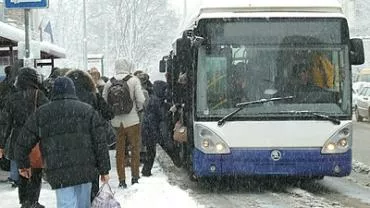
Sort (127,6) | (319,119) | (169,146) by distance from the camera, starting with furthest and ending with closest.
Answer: (127,6) → (169,146) → (319,119)

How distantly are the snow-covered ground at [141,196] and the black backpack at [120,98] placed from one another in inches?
47.5

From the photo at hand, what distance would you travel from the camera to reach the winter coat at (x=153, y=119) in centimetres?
1285

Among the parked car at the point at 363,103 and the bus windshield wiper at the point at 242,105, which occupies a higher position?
the bus windshield wiper at the point at 242,105

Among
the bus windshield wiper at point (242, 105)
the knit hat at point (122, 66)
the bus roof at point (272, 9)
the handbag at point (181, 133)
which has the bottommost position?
the handbag at point (181, 133)

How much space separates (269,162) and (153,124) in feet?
8.93

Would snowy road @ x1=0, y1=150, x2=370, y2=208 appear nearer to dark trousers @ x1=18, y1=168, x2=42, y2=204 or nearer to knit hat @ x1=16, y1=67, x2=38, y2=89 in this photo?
dark trousers @ x1=18, y1=168, x2=42, y2=204

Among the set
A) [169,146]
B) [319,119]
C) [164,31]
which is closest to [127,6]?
[164,31]

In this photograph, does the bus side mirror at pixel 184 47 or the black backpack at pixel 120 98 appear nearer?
the black backpack at pixel 120 98

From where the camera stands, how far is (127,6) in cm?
5572

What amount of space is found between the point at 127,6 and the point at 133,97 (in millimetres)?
44963

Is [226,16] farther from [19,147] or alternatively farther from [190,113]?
[19,147]

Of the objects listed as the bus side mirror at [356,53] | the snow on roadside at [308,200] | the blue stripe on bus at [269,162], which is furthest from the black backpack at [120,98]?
the bus side mirror at [356,53]

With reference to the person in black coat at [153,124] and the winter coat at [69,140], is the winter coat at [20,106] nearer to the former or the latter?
the winter coat at [69,140]

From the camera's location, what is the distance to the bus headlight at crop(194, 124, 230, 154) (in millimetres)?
10977
